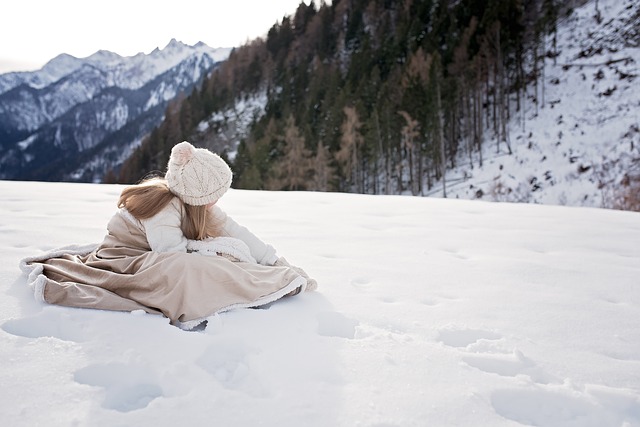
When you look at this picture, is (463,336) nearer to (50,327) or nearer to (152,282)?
(152,282)

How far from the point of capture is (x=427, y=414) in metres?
1.43

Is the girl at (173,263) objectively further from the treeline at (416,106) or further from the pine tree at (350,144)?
the pine tree at (350,144)

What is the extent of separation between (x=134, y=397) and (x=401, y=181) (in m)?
28.0

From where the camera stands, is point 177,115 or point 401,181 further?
point 177,115

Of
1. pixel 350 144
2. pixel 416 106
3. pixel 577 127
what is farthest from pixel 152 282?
pixel 577 127

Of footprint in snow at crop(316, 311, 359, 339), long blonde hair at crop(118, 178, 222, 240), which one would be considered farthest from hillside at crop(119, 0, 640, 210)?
long blonde hair at crop(118, 178, 222, 240)

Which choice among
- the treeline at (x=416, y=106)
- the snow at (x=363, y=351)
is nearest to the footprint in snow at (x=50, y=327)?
the snow at (x=363, y=351)

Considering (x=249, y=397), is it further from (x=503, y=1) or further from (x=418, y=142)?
(x=503, y=1)

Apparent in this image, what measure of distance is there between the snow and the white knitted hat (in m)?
0.71

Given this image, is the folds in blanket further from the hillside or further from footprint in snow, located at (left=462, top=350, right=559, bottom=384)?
the hillside

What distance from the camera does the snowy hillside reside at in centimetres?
2022

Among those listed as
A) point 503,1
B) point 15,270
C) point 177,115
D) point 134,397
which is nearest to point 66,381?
point 134,397

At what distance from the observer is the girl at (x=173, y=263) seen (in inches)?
82.3

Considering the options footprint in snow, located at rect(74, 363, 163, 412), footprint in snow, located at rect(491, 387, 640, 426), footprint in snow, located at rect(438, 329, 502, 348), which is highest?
footprint in snow, located at rect(74, 363, 163, 412)
